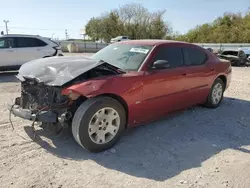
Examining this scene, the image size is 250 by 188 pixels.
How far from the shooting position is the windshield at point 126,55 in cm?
443

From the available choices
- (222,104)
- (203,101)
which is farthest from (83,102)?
(222,104)

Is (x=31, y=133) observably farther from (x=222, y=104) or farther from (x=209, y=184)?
(x=222, y=104)

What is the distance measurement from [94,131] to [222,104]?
4123 mm

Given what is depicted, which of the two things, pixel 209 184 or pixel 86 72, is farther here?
pixel 86 72

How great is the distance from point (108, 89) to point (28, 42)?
877 cm

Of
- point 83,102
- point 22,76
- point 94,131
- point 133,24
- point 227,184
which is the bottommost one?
point 227,184

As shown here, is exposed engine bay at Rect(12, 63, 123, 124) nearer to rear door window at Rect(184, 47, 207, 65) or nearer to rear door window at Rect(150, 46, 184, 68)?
rear door window at Rect(150, 46, 184, 68)

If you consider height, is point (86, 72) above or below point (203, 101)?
above

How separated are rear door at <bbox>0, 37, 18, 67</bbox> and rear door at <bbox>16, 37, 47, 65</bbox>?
0.64 feet

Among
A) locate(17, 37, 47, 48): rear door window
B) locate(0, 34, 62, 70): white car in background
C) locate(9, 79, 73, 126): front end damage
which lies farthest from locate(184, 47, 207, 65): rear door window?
locate(17, 37, 47, 48): rear door window

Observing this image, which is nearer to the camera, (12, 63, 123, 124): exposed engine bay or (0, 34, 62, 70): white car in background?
(12, 63, 123, 124): exposed engine bay

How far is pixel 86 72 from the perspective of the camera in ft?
12.5

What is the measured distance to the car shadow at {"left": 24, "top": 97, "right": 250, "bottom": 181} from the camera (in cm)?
346

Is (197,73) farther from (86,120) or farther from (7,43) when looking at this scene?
(7,43)
